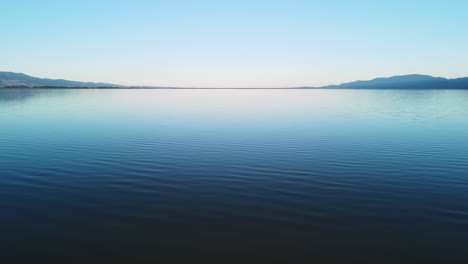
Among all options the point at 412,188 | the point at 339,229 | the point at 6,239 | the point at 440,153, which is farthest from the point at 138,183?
the point at 440,153

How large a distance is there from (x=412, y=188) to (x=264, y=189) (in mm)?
7867

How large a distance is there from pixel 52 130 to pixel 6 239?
2783 centimetres

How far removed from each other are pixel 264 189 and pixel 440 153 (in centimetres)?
1756

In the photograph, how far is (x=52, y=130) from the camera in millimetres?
34281

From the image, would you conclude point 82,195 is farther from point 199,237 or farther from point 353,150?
point 353,150

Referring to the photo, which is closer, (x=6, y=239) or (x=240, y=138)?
(x=6, y=239)

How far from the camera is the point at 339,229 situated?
1112 cm

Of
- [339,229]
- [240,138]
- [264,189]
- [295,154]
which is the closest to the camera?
[339,229]

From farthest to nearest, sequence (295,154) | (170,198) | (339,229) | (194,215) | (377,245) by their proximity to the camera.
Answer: (295,154)
(170,198)
(194,215)
(339,229)
(377,245)

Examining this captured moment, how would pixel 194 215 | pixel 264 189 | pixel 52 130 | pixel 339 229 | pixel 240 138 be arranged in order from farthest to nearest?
pixel 52 130 → pixel 240 138 → pixel 264 189 → pixel 194 215 → pixel 339 229

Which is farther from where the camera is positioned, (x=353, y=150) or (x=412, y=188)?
(x=353, y=150)

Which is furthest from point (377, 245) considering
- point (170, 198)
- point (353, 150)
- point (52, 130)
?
point (52, 130)

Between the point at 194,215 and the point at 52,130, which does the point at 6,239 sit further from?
the point at 52,130

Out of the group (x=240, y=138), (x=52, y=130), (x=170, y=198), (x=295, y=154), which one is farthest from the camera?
(x=52, y=130)
